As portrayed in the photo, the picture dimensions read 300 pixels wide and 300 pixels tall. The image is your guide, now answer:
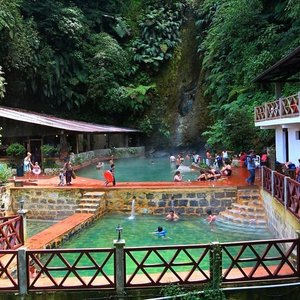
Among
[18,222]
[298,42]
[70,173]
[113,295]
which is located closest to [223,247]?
[113,295]

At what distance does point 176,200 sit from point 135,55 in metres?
29.3

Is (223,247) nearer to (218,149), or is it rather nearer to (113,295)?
(113,295)

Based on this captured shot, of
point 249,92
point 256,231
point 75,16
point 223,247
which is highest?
point 75,16

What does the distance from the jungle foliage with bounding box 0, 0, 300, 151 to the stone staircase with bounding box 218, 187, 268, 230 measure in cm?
759

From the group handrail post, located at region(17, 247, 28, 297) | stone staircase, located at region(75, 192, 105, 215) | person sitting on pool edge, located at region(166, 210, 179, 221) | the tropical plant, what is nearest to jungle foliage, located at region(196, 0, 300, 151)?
person sitting on pool edge, located at region(166, 210, 179, 221)

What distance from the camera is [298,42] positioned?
76.1ft

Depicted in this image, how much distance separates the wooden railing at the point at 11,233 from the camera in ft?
36.6

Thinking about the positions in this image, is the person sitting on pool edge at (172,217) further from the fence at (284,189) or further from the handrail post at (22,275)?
the handrail post at (22,275)

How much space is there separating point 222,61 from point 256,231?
21222 millimetres

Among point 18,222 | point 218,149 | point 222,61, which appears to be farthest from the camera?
point 222,61

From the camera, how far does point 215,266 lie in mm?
8906

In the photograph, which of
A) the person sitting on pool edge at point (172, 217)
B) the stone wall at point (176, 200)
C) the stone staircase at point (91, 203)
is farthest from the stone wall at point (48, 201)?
the person sitting on pool edge at point (172, 217)

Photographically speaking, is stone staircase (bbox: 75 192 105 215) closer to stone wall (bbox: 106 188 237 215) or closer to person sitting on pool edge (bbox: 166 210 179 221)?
stone wall (bbox: 106 188 237 215)

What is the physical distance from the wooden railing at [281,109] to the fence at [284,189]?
8.31ft
